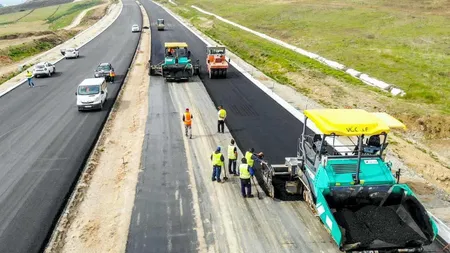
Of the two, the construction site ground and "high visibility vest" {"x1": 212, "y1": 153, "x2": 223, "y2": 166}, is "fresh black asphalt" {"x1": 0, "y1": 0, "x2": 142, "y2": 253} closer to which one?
the construction site ground

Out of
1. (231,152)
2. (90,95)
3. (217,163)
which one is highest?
(231,152)

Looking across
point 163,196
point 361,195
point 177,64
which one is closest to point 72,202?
point 163,196

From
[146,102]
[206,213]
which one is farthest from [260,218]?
[146,102]

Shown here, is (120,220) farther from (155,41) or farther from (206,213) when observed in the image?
(155,41)

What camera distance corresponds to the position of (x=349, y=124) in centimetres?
1295

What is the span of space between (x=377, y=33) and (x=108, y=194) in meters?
54.3

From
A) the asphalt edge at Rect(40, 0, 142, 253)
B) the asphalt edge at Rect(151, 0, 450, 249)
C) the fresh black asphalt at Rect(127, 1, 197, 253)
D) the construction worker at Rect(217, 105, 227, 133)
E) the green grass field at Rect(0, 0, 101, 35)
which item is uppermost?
the construction worker at Rect(217, 105, 227, 133)

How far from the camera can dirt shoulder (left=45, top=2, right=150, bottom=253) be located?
→ 13.3 m

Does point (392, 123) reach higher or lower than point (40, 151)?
higher

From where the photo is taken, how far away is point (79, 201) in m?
15.9

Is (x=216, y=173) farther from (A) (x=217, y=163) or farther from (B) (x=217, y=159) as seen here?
(B) (x=217, y=159)

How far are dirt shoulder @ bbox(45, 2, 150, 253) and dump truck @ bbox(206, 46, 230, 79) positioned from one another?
9800 millimetres

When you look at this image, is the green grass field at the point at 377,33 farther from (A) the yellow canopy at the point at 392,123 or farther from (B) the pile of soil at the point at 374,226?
(B) the pile of soil at the point at 374,226

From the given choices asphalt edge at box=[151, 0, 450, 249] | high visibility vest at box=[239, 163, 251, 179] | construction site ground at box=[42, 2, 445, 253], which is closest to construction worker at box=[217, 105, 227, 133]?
construction site ground at box=[42, 2, 445, 253]
